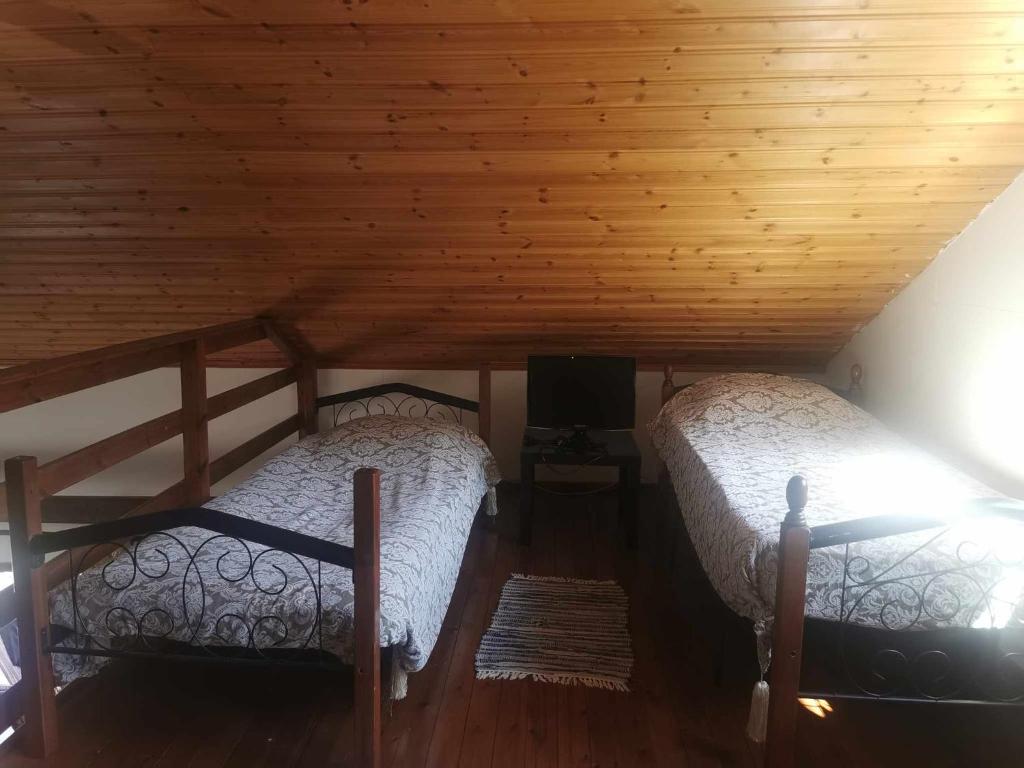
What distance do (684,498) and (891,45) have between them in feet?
6.21

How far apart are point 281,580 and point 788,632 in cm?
150

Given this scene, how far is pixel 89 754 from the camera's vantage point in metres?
2.19

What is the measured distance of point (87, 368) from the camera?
2689 millimetres

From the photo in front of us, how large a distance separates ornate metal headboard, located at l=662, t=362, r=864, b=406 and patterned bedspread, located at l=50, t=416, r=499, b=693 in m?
1.59

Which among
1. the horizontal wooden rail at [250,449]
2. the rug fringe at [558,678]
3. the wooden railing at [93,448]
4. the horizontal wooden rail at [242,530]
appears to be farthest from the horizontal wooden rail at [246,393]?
the rug fringe at [558,678]

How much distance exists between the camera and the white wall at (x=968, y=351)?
117 inches

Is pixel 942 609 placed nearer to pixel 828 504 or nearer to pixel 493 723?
pixel 828 504

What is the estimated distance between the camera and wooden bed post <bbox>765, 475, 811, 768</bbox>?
1.91 m

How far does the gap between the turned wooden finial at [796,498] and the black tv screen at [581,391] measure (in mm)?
2214

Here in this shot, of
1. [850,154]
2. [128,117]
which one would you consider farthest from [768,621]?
[128,117]

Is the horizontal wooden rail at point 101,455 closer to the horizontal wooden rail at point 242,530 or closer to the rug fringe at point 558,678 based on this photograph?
the horizontal wooden rail at point 242,530

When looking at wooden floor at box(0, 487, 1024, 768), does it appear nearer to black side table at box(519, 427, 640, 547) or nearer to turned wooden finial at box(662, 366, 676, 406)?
black side table at box(519, 427, 640, 547)

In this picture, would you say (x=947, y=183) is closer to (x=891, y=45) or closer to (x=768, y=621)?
(x=891, y=45)

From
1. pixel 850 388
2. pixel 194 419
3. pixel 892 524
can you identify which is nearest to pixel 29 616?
pixel 194 419
